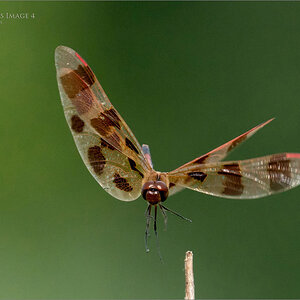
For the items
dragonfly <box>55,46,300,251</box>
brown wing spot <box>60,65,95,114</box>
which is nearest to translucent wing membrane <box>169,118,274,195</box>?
dragonfly <box>55,46,300,251</box>

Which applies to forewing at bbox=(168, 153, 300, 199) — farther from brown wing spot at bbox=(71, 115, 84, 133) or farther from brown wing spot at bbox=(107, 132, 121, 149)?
brown wing spot at bbox=(71, 115, 84, 133)

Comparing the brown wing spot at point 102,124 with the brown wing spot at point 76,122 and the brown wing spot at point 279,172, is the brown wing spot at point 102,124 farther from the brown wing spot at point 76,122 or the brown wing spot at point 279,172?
the brown wing spot at point 279,172

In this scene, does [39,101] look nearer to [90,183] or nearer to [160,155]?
[90,183]

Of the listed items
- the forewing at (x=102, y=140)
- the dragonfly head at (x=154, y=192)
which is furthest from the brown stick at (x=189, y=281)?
the forewing at (x=102, y=140)

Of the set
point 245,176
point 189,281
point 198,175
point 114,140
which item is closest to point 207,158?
point 198,175

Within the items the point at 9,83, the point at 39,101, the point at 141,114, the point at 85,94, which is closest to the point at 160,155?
the point at 141,114
